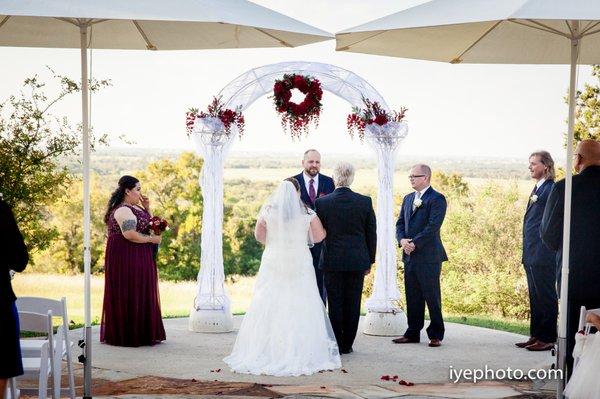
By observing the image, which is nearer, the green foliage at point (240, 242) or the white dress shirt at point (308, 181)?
the white dress shirt at point (308, 181)

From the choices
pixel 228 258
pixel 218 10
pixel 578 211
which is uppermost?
Result: pixel 218 10

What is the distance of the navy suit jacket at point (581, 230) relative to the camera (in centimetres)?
566

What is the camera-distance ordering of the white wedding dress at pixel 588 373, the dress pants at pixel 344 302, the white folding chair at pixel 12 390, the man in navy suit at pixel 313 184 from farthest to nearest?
the man in navy suit at pixel 313 184 < the dress pants at pixel 344 302 < the white wedding dress at pixel 588 373 < the white folding chair at pixel 12 390

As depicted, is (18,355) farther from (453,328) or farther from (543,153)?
(453,328)

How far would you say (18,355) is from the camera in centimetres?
438

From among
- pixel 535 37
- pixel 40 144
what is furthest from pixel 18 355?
pixel 40 144

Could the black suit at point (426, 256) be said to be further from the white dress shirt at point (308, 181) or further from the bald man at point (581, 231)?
the bald man at point (581, 231)

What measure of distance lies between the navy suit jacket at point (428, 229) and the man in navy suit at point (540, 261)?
739 mm

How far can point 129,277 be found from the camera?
799cm

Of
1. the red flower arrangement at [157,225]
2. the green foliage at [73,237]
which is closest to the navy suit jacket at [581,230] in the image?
the red flower arrangement at [157,225]

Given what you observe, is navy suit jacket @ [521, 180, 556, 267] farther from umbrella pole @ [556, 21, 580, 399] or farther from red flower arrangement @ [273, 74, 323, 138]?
umbrella pole @ [556, 21, 580, 399]

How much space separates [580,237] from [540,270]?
2.14m

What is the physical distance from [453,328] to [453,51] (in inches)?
150

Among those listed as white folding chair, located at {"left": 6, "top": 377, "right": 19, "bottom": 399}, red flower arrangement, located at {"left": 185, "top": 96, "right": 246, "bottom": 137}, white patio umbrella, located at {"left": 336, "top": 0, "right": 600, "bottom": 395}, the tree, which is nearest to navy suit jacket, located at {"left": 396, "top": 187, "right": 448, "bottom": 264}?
white patio umbrella, located at {"left": 336, "top": 0, "right": 600, "bottom": 395}
